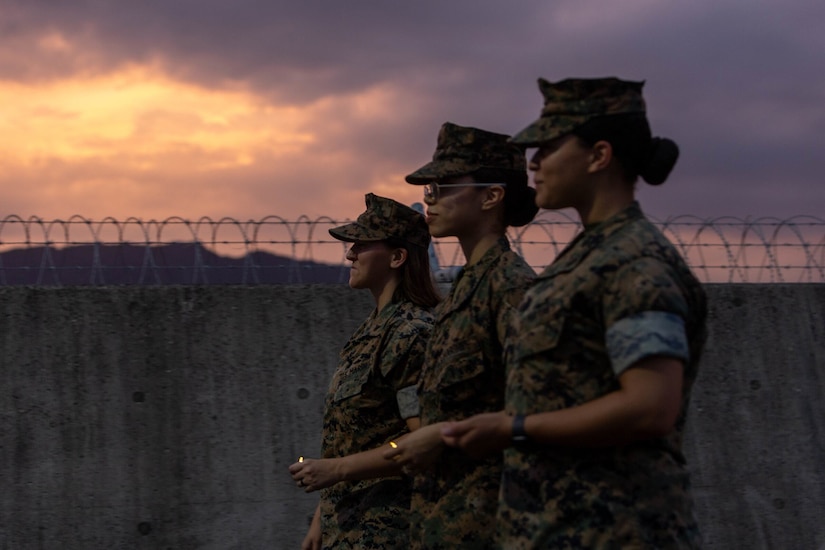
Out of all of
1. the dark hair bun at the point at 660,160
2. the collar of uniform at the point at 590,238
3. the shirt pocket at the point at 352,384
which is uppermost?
the dark hair bun at the point at 660,160

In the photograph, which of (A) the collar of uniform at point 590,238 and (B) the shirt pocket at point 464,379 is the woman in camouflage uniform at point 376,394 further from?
(A) the collar of uniform at point 590,238

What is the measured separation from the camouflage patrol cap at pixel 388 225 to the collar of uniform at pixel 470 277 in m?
0.74

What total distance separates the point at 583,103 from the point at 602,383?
60cm

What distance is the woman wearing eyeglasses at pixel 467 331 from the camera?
3.20 meters

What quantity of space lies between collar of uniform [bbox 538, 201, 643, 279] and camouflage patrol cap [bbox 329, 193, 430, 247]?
1.52 meters

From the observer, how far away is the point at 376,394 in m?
A: 3.98

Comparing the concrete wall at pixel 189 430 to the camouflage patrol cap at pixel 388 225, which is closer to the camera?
the camouflage patrol cap at pixel 388 225

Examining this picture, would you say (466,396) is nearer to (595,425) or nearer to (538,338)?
(538,338)

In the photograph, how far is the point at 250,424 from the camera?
6508mm

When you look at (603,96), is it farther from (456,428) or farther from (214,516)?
(214,516)

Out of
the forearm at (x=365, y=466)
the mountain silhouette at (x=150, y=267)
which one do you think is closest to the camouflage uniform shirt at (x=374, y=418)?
the forearm at (x=365, y=466)

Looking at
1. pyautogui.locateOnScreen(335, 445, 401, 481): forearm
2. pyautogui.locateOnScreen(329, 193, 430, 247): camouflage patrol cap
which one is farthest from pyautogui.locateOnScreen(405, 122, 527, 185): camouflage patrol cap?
pyautogui.locateOnScreen(335, 445, 401, 481): forearm

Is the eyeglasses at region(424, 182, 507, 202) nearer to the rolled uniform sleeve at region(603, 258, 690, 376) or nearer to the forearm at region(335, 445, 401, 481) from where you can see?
the forearm at region(335, 445, 401, 481)

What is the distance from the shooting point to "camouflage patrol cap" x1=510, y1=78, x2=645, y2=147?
8.95ft
